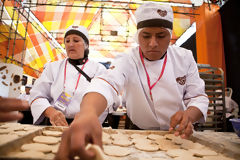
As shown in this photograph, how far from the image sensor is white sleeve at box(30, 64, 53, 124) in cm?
146

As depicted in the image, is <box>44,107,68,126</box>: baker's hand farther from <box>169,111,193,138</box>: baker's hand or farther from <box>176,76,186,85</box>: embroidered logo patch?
<box>176,76,186,85</box>: embroidered logo patch

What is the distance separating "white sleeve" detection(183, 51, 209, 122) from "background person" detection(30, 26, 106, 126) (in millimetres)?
866

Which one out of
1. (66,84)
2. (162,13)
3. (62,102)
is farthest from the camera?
(66,84)

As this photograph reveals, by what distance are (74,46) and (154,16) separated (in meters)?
0.98

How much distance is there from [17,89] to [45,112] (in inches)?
Answer: 90.5

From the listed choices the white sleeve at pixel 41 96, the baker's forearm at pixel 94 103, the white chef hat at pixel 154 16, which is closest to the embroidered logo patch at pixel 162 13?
the white chef hat at pixel 154 16

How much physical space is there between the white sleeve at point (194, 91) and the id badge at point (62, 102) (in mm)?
1021

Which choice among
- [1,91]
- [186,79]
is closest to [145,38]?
[186,79]

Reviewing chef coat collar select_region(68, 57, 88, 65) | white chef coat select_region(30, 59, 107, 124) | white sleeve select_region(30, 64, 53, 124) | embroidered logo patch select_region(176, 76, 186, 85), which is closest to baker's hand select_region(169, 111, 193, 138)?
embroidered logo patch select_region(176, 76, 186, 85)

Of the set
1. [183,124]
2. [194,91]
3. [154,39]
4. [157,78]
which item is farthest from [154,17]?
[183,124]

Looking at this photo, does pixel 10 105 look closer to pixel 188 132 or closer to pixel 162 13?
pixel 188 132

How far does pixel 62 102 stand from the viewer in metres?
1.54

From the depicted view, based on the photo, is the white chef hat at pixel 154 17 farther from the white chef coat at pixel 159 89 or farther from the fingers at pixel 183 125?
the fingers at pixel 183 125

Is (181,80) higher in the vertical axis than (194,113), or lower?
higher
